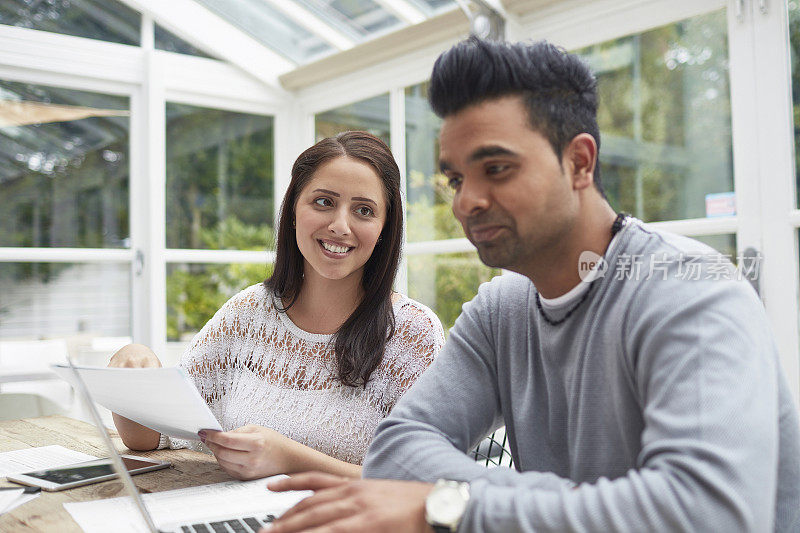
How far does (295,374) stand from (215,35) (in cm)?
321

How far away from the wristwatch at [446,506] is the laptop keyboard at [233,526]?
12.1 inches

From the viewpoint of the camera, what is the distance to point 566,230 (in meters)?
0.98

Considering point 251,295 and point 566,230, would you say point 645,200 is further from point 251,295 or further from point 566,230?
point 566,230

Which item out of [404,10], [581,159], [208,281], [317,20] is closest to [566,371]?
[581,159]

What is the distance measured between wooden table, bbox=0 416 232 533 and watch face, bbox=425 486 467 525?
0.56m

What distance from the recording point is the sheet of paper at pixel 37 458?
4.72ft

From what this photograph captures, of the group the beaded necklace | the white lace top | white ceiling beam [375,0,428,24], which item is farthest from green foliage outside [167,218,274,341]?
the beaded necklace

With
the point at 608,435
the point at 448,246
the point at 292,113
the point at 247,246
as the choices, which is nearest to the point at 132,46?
the point at 292,113

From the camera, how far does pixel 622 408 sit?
92cm

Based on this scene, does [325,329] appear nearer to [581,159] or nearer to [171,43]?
[581,159]

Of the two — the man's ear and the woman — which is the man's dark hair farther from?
the woman

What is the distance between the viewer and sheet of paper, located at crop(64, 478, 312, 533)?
1050mm

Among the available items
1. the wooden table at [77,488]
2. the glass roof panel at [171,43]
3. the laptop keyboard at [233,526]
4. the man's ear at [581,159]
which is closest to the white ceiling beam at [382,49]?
the glass roof panel at [171,43]

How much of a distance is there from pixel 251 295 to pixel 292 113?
3.09m
